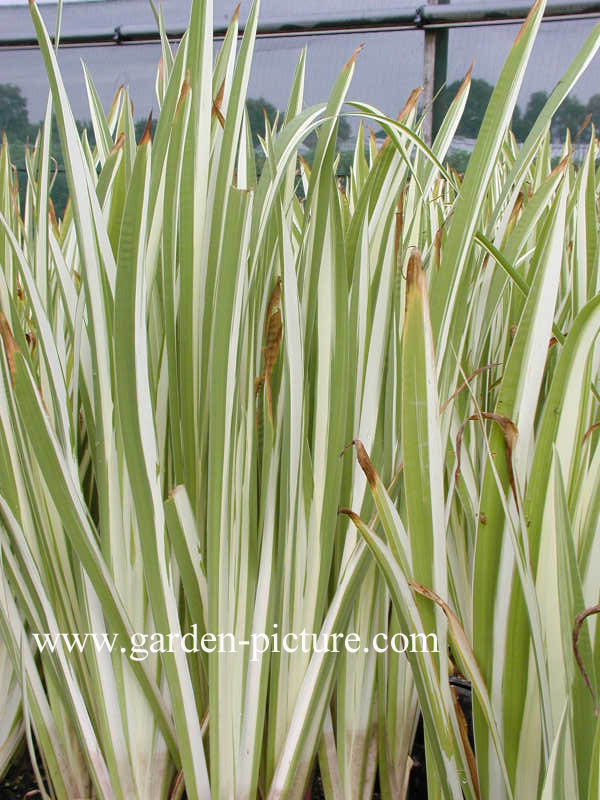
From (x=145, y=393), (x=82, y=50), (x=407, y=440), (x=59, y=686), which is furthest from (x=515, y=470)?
(x=82, y=50)

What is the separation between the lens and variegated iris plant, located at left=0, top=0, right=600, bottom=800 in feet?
1.02

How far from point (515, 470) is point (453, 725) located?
13 cm

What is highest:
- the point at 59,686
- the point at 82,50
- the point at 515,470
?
the point at 82,50

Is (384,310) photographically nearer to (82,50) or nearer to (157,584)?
(157,584)

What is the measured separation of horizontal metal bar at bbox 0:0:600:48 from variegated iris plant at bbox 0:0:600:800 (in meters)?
2.71

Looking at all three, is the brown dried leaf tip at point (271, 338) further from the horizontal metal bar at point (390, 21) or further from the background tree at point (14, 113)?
the background tree at point (14, 113)

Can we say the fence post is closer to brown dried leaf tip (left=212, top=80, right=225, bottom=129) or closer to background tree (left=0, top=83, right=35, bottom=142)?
background tree (left=0, top=83, right=35, bottom=142)

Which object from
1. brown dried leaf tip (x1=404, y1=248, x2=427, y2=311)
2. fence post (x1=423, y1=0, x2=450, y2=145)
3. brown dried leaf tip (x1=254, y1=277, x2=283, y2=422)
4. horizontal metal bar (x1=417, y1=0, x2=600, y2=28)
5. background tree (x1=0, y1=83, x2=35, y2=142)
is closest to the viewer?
brown dried leaf tip (x1=404, y1=248, x2=427, y2=311)

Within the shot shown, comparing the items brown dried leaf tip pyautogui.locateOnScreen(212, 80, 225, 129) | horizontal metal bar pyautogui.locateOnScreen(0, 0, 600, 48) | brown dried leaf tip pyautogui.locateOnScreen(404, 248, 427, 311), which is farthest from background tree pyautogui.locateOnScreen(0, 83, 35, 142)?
brown dried leaf tip pyautogui.locateOnScreen(404, 248, 427, 311)

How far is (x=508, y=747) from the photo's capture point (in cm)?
32

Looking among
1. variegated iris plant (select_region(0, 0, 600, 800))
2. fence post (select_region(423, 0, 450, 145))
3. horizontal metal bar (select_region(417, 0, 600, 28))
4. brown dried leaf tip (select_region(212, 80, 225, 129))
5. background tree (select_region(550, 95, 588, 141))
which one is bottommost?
variegated iris plant (select_region(0, 0, 600, 800))

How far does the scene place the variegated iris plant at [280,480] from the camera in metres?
0.31

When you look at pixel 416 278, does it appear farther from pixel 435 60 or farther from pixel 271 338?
pixel 435 60

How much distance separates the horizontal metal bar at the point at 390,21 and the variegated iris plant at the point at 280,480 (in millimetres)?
2710
